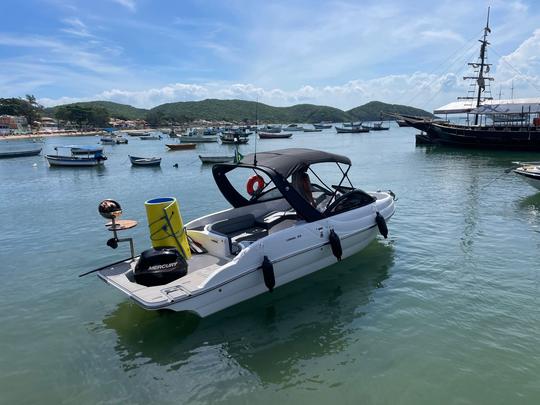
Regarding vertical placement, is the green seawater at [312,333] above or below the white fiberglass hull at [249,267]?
below

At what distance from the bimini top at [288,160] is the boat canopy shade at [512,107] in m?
50.7

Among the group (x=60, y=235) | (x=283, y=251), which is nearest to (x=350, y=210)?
(x=283, y=251)

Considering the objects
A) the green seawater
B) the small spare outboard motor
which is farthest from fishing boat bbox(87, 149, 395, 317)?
the green seawater

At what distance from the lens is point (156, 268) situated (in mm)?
7324

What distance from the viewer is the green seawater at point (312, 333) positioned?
596 centimetres

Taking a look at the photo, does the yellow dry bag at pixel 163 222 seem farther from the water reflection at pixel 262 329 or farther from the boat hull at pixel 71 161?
the boat hull at pixel 71 161

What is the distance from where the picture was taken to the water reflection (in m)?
6.71

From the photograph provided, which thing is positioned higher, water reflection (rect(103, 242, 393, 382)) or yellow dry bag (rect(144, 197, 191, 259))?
yellow dry bag (rect(144, 197, 191, 259))

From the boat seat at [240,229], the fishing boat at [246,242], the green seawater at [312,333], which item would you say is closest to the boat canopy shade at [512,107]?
the green seawater at [312,333]

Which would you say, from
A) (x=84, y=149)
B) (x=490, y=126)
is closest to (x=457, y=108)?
(x=490, y=126)

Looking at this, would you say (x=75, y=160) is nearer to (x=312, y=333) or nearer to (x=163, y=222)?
(x=163, y=222)

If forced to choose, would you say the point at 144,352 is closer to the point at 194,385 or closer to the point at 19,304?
the point at 194,385

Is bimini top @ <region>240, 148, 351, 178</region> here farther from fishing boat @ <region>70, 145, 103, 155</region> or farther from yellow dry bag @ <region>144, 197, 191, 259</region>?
fishing boat @ <region>70, 145, 103, 155</region>

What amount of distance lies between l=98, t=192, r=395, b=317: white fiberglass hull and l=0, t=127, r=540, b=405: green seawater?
1.61 feet
